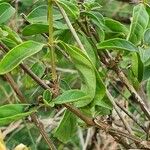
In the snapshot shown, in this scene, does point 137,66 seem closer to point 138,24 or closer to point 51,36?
point 138,24

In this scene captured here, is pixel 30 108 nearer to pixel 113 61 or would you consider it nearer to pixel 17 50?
Answer: pixel 17 50

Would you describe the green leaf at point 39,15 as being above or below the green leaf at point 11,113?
above

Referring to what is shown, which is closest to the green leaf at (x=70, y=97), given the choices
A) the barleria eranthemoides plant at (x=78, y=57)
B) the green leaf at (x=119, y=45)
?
the barleria eranthemoides plant at (x=78, y=57)

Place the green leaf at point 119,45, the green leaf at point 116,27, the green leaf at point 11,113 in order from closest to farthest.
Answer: the green leaf at point 11,113 → the green leaf at point 119,45 → the green leaf at point 116,27

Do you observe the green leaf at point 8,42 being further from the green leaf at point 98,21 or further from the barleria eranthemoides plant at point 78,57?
the green leaf at point 98,21

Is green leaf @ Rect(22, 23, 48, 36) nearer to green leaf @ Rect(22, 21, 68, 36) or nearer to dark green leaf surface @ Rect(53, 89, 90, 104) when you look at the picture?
green leaf @ Rect(22, 21, 68, 36)

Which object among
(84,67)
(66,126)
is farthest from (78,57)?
(66,126)

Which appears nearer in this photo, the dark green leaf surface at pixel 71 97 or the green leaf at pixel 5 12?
the dark green leaf surface at pixel 71 97

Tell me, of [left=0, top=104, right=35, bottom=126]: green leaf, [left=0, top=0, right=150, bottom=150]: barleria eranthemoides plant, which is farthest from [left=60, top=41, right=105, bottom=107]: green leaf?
[left=0, top=104, right=35, bottom=126]: green leaf
